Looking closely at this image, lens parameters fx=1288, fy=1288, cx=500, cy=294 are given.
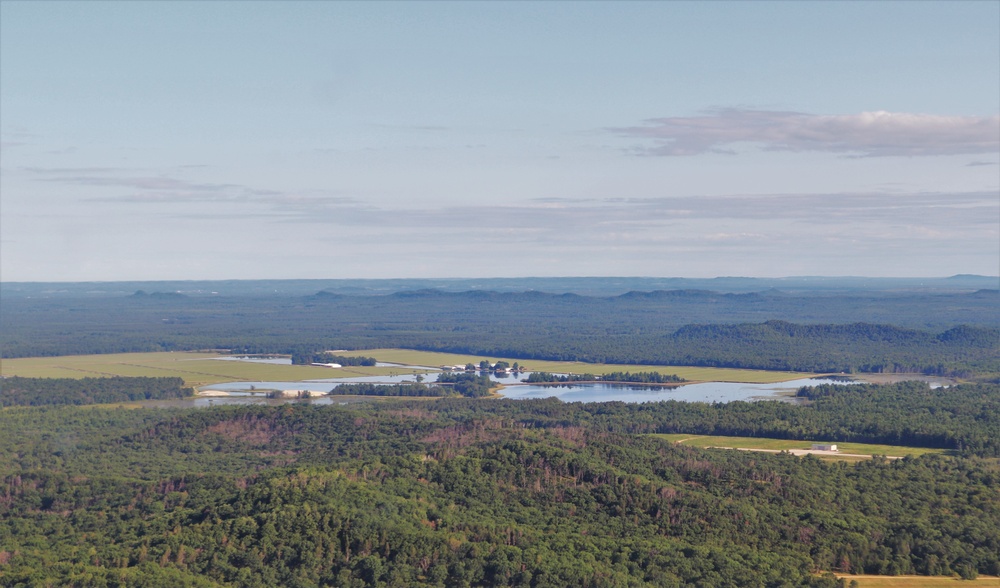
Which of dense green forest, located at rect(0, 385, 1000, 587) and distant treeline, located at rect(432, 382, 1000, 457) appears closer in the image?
dense green forest, located at rect(0, 385, 1000, 587)

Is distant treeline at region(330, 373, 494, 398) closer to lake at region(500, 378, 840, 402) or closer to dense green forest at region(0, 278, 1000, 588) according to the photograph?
lake at region(500, 378, 840, 402)

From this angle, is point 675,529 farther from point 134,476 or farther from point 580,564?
point 134,476

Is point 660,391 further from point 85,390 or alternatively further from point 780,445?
point 85,390

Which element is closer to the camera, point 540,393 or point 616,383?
point 540,393

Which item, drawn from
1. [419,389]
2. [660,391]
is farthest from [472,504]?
[660,391]

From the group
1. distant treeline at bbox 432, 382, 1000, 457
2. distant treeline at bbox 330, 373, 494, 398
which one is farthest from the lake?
distant treeline at bbox 432, 382, 1000, 457

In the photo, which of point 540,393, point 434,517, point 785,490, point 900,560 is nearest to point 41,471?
point 434,517
